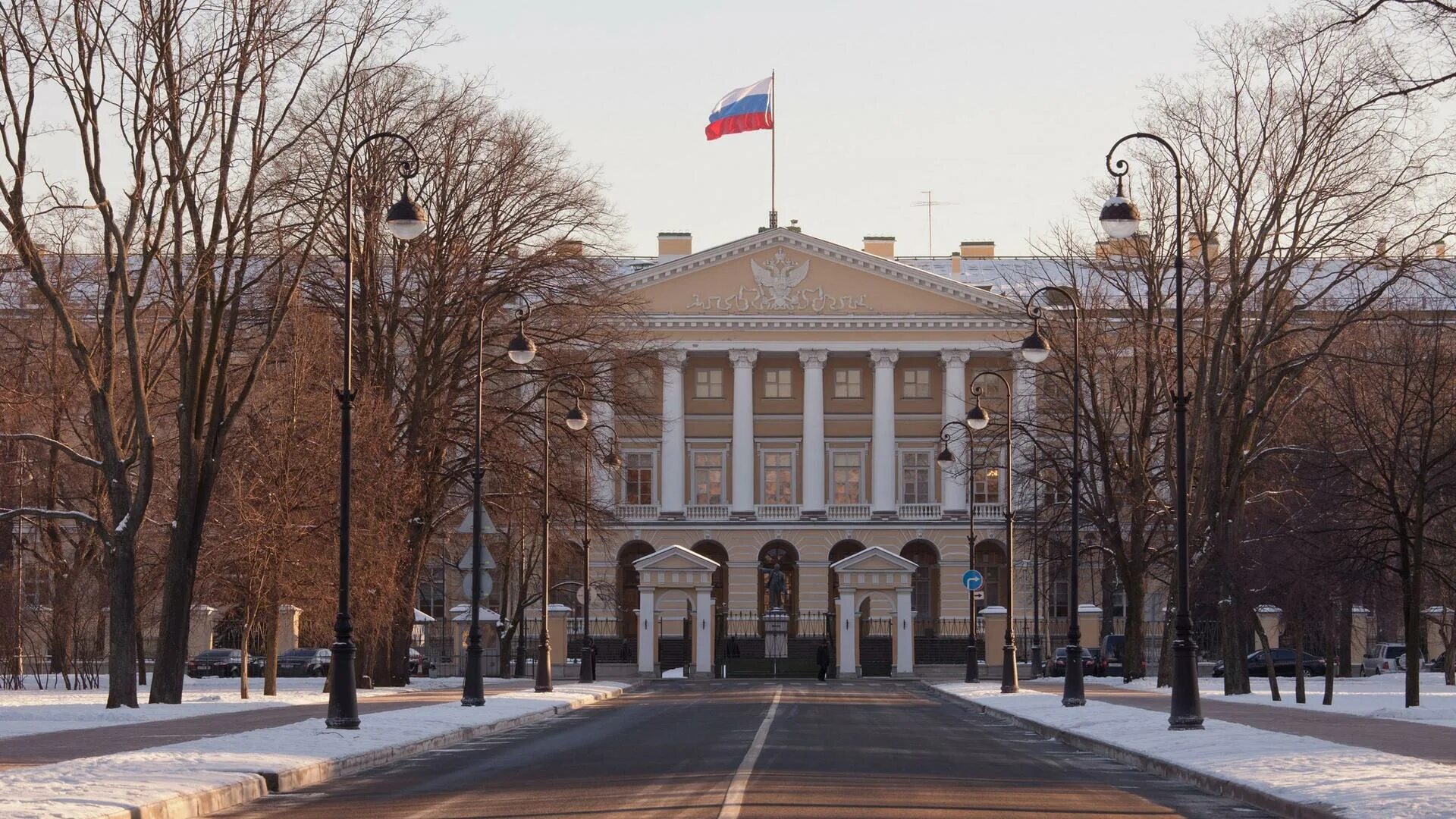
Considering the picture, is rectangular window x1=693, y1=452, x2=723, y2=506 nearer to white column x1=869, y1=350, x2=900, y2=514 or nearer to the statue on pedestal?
white column x1=869, y1=350, x2=900, y2=514

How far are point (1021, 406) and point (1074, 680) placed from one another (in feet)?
181

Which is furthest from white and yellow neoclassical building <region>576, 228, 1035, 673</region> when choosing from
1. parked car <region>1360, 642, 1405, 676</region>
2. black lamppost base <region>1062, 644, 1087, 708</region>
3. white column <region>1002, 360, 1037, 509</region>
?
black lamppost base <region>1062, 644, 1087, 708</region>

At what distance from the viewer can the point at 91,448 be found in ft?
152

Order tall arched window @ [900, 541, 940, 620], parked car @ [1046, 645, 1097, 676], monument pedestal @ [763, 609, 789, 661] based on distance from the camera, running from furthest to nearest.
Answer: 1. tall arched window @ [900, 541, 940, 620]
2. monument pedestal @ [763, 609, 789, 661]
3. parked car @ [1046, 645, 1097, 676]

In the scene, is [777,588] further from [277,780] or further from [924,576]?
[277,780]

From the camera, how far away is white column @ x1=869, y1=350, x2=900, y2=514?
313 ft

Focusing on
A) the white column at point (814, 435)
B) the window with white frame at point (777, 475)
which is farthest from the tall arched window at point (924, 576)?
the window with white frame at point (777, 475)

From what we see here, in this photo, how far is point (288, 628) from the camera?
60.3 m

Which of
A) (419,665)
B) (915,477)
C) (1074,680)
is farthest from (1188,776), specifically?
(915,477)

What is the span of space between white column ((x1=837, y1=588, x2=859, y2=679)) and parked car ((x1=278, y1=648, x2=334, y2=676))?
1835cm

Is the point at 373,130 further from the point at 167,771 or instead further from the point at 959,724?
the point at 167,771

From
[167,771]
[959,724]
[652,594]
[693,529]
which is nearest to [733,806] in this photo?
[167,771]

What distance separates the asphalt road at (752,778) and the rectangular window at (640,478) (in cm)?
6577

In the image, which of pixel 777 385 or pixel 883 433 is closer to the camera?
pixel 883 433
